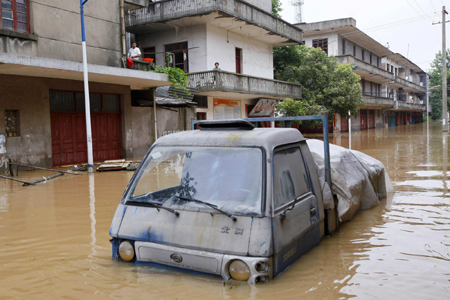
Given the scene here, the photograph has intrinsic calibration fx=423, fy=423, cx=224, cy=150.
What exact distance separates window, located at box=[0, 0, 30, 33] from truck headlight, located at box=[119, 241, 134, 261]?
36.3 feet

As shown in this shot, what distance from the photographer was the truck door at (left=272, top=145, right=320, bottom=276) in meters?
3.63

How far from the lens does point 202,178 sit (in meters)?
3.98

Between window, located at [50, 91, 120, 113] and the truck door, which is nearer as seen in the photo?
the truck door

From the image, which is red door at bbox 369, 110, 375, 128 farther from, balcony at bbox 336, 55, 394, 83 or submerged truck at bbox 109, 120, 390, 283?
submerged truck at bbox 109, 120, 390, 283

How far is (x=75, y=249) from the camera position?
4961 millimetres

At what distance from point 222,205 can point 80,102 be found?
1329 cm

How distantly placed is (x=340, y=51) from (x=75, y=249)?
131ft

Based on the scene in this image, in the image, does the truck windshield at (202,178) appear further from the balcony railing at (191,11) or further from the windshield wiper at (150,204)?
the balcony railing at (191,11)

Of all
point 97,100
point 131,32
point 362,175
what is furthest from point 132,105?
point 362,175

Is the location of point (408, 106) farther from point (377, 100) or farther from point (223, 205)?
point (223, 205)

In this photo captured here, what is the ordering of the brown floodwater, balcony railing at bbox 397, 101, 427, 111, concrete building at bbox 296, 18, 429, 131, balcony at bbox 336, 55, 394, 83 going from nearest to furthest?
the brown floodwater < balcony at bbox 336, 55, 394, 83 < concrete building at bbox 296, 18, 429, 131 < balcony railing at bbox 397, 101, 427, 111

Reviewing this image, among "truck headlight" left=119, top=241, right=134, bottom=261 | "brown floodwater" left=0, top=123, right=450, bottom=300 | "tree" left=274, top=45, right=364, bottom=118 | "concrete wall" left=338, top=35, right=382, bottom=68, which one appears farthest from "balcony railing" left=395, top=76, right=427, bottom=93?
"truck headlight" left=119, top=241, right=134, bottom=261

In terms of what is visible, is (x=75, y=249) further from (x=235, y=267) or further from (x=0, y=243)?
(x=235, y=267)

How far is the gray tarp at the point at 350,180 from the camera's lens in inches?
224
